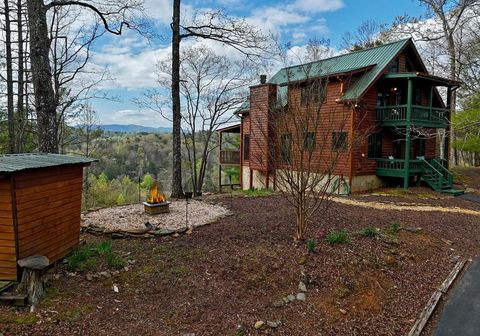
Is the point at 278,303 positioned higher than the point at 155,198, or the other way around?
the point at 155,198

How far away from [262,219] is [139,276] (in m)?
4.38

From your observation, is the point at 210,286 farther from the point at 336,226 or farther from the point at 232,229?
the point at 336,226

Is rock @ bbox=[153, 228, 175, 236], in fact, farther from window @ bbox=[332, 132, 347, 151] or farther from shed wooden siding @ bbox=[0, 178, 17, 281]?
window @ bbox=[332, 132, 347, 151]

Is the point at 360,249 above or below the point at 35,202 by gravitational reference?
below

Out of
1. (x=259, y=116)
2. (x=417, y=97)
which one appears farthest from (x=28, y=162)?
(x=417, y=97)

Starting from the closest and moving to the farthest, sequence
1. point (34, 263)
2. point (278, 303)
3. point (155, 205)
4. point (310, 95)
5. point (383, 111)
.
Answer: point (34, 263), point (278, 303), point (310, 95), point (155, 205), point (383, 111)

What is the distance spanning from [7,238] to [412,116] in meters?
17.1

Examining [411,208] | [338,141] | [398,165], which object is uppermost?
[338,141]

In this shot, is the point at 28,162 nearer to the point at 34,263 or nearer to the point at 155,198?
the point at 34,263

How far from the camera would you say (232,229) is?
26.6 ft

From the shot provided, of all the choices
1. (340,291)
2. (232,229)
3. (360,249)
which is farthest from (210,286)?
(360,249)

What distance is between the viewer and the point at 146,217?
931cm

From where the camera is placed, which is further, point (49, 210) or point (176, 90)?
point (176, 90)

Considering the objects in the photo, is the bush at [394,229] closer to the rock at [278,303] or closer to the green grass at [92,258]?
the rock at [278,303]
